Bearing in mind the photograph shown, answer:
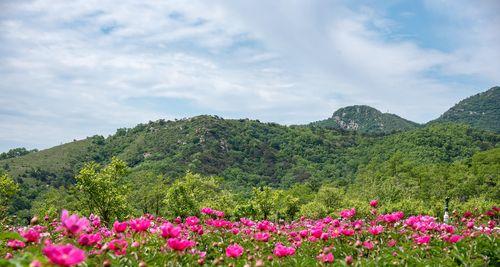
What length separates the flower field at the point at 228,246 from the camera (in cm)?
377

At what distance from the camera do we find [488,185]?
5859 centimetres

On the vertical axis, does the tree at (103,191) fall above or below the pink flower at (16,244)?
below

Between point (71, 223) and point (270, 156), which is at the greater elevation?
point (270, 156)

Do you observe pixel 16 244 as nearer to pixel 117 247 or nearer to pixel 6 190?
pixel 117 247

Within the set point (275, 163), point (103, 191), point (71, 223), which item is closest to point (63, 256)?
point (71, 223)

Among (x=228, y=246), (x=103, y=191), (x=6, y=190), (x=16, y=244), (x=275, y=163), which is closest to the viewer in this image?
(x=16, y=244)

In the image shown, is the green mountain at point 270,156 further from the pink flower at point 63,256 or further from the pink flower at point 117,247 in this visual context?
the pink flower at point 63,256

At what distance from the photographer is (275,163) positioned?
477ft

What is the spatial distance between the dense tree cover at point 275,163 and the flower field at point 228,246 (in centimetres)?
2942

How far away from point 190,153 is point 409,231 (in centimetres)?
12315

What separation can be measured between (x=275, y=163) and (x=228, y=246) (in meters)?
141

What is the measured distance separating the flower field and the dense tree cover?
2942 cm

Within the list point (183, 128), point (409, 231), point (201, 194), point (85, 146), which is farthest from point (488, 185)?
point (85, 146)

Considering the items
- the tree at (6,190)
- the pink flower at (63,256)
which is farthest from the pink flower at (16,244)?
the tree at (6,190)
